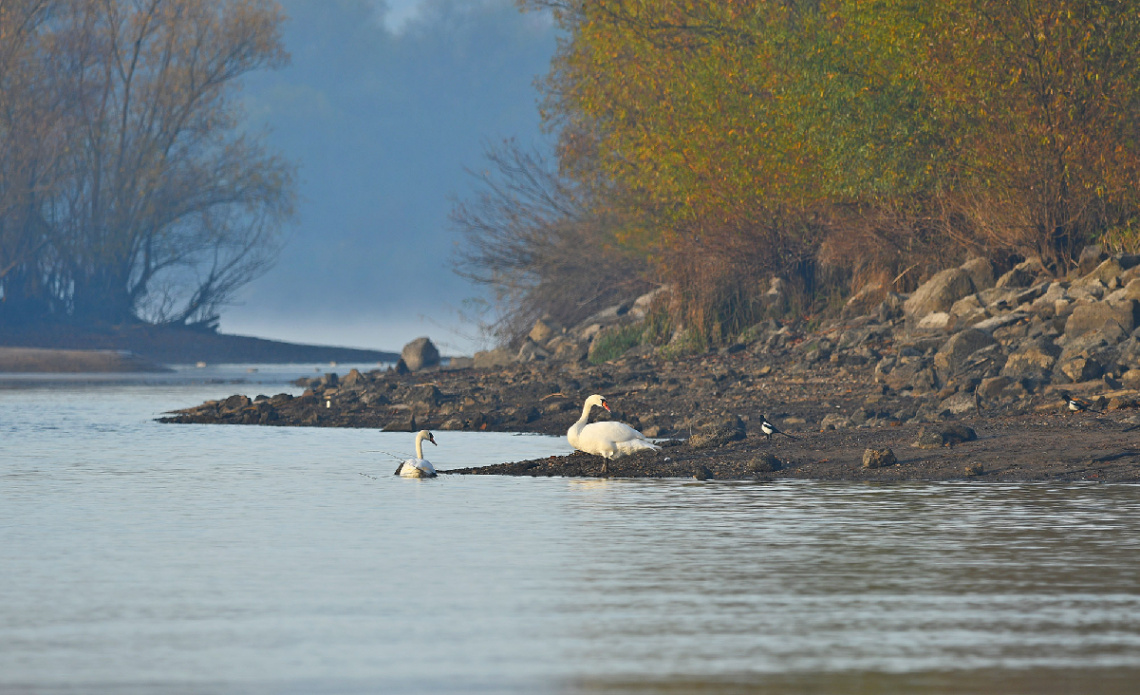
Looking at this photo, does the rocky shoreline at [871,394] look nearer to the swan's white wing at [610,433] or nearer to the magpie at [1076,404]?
the magpie at [1076,404]

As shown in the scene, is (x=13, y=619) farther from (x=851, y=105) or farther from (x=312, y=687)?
(x=851, y=105)

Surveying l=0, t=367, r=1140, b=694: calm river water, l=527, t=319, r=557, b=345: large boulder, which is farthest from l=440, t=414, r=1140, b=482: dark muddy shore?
l=527, t=319, r=557, b=345: large boulder

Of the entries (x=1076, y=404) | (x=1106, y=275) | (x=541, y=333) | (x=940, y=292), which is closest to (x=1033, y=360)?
(x=1076, y=404)

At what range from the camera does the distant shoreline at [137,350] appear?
62.6 meters

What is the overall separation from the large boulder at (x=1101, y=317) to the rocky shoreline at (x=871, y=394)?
3 cm

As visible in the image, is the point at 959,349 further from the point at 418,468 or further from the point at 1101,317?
the point at 418,468

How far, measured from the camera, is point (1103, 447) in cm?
1780

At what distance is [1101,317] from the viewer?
24.9 m

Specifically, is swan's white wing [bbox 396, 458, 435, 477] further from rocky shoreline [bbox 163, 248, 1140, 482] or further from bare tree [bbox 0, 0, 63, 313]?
bare tree [bbox 0, 0, 63, 313]

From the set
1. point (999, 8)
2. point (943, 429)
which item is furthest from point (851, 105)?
point (943, 429)

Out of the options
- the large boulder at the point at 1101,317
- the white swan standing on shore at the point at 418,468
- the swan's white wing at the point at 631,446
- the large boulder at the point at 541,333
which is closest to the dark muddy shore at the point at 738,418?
the swan's white wing at the point at 631,446

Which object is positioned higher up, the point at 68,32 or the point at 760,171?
the point at 68,32

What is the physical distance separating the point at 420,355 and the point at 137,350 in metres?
26.6

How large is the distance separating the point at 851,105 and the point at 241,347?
48314mm
